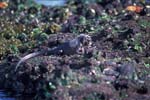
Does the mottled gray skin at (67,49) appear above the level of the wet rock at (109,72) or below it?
above

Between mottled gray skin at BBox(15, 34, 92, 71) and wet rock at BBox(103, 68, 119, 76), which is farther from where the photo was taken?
mottled gray skin at BBox(15, 34, 92, 71)

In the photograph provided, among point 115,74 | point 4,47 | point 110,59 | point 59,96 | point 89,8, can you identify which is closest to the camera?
point 59,96

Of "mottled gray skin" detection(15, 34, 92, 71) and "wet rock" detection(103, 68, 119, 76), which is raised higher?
"mottled gray skin" detection(15, 34, 92, 71)

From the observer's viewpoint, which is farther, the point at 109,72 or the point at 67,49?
the point at 67,49

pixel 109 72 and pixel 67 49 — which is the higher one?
pixel 67 49

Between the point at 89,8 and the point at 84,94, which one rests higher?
the point at 89,8

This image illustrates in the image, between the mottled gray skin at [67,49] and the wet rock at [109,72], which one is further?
the mottled gray skin at [67,49]

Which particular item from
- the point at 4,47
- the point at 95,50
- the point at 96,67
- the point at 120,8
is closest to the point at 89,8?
the point at 120,8

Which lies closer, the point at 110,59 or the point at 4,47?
the point at 110,59

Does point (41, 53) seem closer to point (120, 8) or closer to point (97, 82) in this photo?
point (97, 82)

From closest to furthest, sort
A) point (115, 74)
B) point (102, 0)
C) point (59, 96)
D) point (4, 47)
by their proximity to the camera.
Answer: point (59, 96), point (115, 74), point (4, 47), point (102, 0)

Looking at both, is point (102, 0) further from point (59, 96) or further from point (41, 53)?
point (59, 96)
